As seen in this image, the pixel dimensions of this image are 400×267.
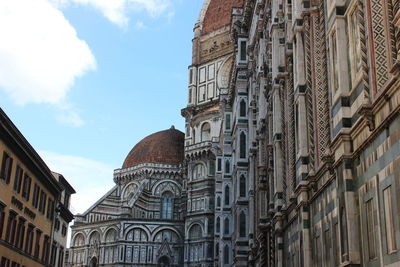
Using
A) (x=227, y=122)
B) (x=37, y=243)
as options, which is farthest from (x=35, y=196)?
(x=227, y=122)

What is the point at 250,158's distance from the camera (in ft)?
147

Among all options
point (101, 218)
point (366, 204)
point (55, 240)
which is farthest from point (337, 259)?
point (101, 218)

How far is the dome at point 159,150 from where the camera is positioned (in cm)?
9571

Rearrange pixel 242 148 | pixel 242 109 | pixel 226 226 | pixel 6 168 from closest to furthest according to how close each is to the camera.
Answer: pixel 6 168
pixel 242 148
pixel 242 109
pixel 226 226

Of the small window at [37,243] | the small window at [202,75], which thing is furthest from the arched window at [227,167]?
the small window at [202,75]

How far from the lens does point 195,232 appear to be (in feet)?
263

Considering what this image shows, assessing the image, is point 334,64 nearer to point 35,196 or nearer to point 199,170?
point 35,196

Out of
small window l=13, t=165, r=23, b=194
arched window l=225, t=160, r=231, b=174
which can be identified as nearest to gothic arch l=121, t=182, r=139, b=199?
arched window l=225, t=160, r=231, b=174

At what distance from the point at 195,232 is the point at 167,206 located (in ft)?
39.1

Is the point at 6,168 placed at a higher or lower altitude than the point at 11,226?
higher

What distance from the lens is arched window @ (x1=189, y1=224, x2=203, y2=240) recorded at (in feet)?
261

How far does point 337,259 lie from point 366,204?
3258mm

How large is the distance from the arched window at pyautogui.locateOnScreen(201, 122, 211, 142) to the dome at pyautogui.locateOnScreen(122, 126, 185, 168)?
962cm

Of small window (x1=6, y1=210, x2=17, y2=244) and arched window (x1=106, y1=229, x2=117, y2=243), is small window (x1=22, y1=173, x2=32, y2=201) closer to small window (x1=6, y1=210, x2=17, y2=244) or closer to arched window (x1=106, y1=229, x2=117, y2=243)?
small window (x1=6, y1=210, x2=17, y2=244)
